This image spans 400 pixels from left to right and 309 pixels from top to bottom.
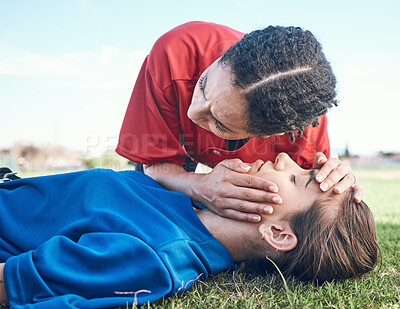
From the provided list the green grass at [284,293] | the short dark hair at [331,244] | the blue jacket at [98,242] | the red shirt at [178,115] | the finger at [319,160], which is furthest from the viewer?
the red shirt at [178,115]

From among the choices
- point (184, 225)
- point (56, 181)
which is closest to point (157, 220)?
point (184, 225)

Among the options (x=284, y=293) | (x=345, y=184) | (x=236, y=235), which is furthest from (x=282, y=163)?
(x=284, y=293)

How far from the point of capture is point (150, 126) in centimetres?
221

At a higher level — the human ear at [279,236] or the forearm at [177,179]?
the forearm at [177,179]

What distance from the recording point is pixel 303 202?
1.63 meters

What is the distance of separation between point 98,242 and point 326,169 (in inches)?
42.0

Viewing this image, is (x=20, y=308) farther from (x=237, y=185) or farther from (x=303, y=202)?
(x=303, y=202)

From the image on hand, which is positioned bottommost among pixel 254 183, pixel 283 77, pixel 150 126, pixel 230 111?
pixel 254 183

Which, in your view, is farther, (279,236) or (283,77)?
(279,236)

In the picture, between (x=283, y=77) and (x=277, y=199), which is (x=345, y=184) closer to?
(x=277, y=199)

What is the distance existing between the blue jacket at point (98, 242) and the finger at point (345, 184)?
601 mm

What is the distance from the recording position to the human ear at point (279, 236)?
5.30 feet

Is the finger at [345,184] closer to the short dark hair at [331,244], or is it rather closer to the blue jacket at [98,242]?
the short dark hair at [331,244]

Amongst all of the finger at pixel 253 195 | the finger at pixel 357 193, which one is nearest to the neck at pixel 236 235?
the finger at pixel 253 195
